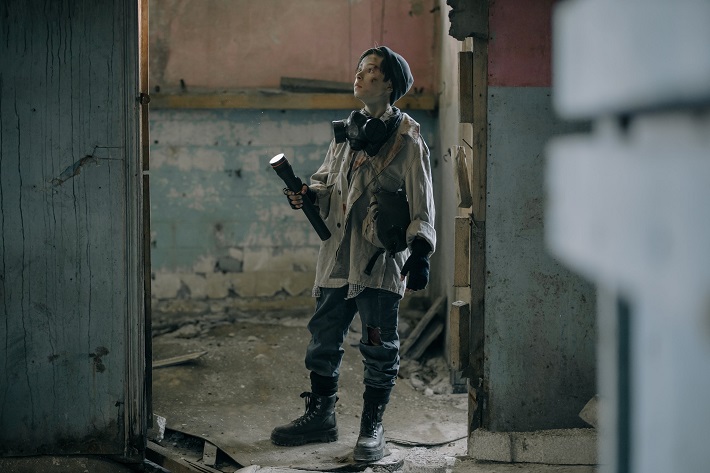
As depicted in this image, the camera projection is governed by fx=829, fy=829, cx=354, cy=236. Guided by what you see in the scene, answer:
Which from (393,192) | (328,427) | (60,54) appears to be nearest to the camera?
(60,54)

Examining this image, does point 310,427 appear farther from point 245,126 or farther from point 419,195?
point 245,126

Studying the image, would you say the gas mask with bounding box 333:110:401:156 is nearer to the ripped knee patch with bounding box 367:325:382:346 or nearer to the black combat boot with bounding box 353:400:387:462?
the ripped knee patch with bounding box 367:325:382:346

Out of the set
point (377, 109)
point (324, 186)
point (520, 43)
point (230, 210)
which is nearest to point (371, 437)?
point (324, 186)

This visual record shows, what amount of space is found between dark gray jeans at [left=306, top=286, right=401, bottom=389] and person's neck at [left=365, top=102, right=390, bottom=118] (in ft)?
2.56

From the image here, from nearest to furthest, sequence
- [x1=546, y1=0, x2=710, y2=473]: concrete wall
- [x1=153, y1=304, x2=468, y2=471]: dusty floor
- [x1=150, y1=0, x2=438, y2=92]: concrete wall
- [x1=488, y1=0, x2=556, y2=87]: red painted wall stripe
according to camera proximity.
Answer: [x1=546, y1=0, x2=710, y2=473]: concrete wall → [x1=488, y1=0, x2=556, y2=87]: red painted wall stripe → [x1=153, y1=304, x2=468, y2=471]: dusty floor → [x1=150, y1=0, x2=438, y2=92]: concrete wall

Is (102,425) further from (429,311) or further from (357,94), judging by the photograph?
(429,311)

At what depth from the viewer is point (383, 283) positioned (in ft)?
11.7

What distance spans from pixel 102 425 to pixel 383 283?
4.22 feet

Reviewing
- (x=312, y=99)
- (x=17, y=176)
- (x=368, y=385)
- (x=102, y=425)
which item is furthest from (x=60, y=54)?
(x=312, y=99)

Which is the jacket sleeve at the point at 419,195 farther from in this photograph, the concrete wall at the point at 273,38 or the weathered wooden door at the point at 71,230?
the concrete wall at the point at 273,38

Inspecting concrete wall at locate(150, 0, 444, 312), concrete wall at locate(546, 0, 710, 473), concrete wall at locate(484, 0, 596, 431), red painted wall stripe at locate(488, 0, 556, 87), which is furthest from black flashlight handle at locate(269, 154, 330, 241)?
concrete wall at locate(150, 0, 444, 312)

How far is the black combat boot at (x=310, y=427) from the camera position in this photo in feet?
12.8

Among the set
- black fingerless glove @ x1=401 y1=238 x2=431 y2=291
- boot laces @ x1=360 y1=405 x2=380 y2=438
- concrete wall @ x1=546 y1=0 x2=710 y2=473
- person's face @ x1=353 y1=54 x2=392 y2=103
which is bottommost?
boot laces @ x1=360 y1=405 x2=380 y2=438

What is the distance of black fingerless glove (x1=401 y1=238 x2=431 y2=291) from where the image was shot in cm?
342
